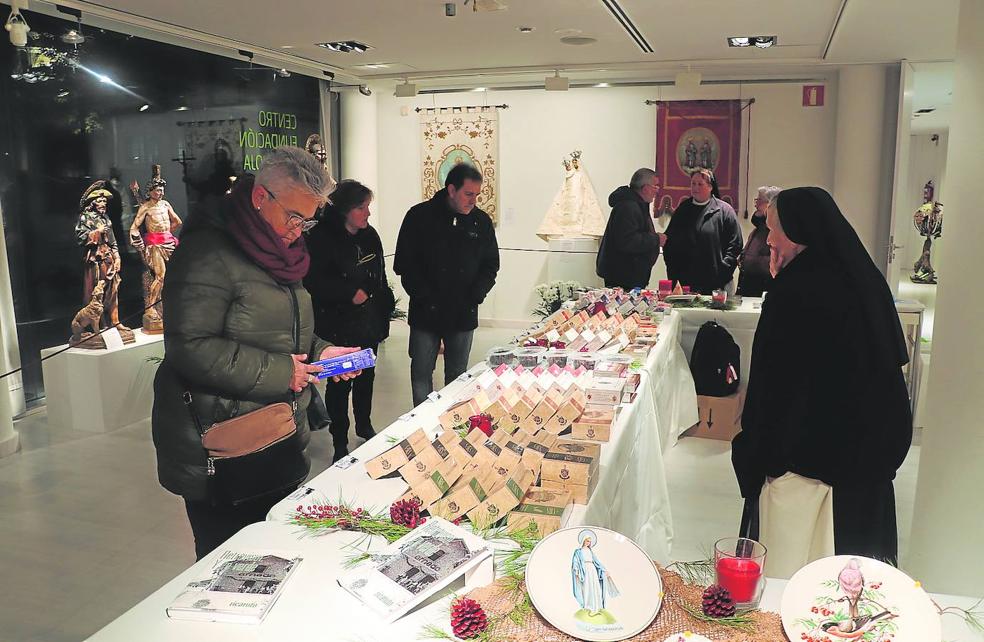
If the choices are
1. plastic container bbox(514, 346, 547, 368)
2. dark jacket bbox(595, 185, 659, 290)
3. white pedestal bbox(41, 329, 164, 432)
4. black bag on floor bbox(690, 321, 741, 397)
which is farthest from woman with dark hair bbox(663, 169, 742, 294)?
white pedestal bbox(41, 329, 164, 432)

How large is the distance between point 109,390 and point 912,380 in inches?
210

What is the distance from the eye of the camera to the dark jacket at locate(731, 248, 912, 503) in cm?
205

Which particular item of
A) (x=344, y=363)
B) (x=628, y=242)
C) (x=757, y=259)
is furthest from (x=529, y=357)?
(x=757, y=259)

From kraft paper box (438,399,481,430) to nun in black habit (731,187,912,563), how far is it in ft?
2.73

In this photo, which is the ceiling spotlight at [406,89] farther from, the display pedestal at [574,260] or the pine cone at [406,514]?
the pine cone at [406,514]

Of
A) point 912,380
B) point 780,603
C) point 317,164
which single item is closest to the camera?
point 780,603

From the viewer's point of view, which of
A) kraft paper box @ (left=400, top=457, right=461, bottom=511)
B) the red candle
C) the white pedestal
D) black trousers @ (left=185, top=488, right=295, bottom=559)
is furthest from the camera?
the white pedestal

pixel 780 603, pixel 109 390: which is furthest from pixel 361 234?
pixel 780 603

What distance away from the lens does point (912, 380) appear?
5.21m

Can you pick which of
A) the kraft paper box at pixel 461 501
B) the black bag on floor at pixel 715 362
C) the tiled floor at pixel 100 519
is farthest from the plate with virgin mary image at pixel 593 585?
the black bag on floor at pixel 715 362

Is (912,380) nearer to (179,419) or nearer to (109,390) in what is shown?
(179,419)

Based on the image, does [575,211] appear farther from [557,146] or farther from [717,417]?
[717,417]

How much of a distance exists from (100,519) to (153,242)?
271 centimetres

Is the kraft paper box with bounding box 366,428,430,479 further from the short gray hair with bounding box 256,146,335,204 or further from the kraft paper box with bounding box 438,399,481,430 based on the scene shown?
the short gray hair with bounding box 256,146,335,204
